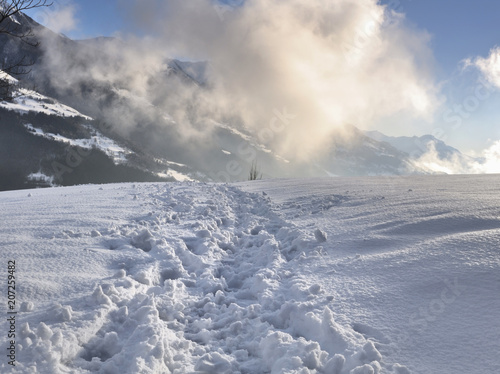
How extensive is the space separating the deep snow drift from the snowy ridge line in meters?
0.02

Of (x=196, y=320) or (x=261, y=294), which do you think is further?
(x=261, y=294)

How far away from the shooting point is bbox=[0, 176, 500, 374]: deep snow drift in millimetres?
3070

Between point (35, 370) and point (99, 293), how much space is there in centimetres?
126

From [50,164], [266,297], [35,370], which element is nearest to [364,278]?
[266,297]

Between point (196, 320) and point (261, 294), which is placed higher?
point (261, 294)

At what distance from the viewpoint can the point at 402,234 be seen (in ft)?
20.7

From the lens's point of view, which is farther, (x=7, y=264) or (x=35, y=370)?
(x=7, y=264)

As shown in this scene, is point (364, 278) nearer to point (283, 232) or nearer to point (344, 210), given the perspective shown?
point (283, 232)

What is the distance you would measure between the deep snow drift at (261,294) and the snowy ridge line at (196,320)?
0.05ft

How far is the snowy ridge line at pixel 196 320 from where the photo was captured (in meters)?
3.03

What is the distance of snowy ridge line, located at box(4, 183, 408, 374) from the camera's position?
3.03m

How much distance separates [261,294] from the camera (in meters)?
4.59

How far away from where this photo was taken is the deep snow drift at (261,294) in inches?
121

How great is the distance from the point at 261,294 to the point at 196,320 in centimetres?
105
